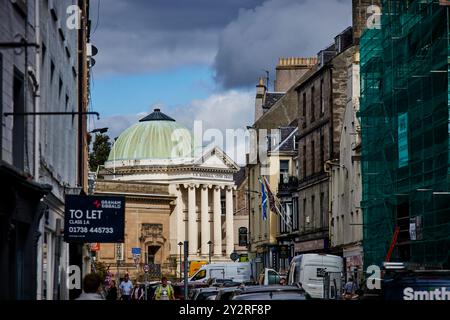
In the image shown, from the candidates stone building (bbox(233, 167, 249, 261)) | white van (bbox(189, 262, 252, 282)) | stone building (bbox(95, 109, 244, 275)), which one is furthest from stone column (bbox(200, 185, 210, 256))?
white van (bbox(189, 262, 252, 282))

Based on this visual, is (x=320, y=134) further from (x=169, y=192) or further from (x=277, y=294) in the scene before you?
(x=169, y=192)

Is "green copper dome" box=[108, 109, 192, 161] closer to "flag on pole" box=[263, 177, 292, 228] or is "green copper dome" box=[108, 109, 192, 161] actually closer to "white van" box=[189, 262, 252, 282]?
"flag on pole" box=[263, 177, 292, 228]

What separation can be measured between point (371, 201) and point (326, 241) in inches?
834

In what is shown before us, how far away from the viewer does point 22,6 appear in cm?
2103

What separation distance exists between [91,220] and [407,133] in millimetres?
23076

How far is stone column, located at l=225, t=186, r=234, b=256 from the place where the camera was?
15138 cm

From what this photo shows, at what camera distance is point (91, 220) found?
27.0m

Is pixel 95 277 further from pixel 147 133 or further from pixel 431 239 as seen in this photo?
pixel 147 133

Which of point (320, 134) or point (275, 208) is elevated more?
point (320, 134)

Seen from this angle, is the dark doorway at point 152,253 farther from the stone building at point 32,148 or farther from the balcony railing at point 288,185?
the stone building at point 32,148

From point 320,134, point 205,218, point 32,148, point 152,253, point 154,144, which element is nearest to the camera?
point 32,148

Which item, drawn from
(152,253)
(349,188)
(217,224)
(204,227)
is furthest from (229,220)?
(349,188)

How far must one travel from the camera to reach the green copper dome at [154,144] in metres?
161
